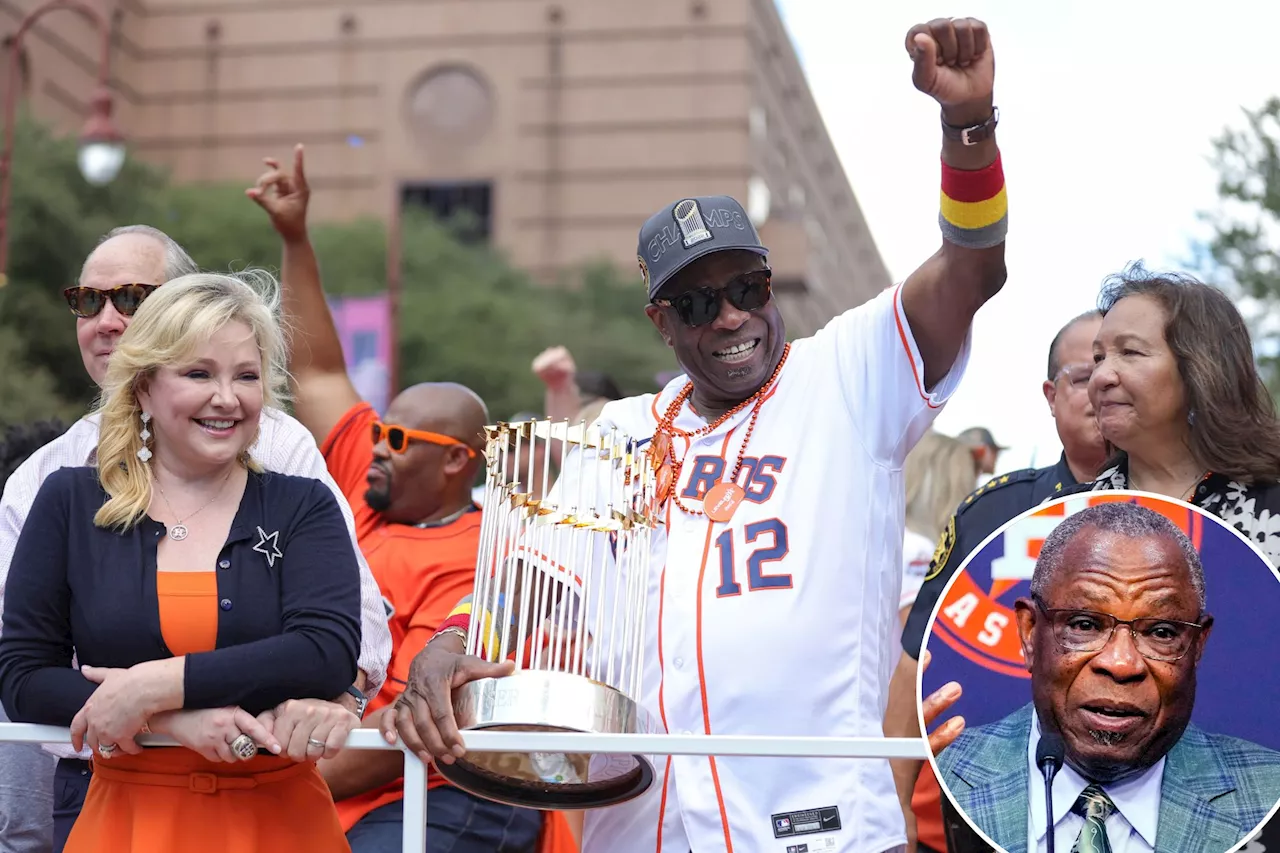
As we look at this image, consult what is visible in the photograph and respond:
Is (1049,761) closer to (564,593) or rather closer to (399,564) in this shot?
(564,593)

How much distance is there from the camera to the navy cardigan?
8.89ft

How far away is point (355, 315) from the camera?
73.6ft

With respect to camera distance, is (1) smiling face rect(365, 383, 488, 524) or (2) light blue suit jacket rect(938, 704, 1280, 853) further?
(1) smiling face rect(365, 383, 488, 524)

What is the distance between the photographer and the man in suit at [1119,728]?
2240mm

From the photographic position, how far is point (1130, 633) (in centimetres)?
228

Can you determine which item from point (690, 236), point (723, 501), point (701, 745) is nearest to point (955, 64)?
point (690, 236)

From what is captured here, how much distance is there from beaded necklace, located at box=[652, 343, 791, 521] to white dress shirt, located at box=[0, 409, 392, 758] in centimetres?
65

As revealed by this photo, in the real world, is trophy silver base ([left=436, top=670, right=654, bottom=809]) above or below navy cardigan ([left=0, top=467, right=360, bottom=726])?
below

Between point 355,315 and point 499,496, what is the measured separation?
65.5 feet

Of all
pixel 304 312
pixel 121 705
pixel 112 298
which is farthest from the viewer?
pixel 304 312

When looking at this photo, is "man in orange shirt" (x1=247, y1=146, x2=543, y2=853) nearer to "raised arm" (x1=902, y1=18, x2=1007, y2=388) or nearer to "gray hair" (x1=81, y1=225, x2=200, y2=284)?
"gray hair" (x1=81, y1=225, x2=200, y2=284)

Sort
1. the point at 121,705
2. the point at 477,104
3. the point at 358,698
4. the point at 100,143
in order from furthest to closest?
the point at 477,104 → the point at 100,143 → the point at 358,698 → the point at 121,705

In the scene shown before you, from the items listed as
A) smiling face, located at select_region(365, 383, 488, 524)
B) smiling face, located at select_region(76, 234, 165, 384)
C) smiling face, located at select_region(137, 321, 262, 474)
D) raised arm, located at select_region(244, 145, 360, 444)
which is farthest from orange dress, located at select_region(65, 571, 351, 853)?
smiling face, located at select_region(365, 383, 488, 524)

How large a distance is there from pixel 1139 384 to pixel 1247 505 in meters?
0.33
